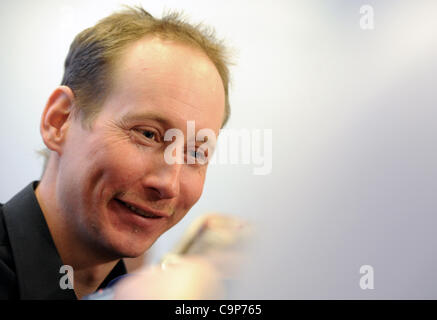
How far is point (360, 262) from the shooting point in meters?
1.06

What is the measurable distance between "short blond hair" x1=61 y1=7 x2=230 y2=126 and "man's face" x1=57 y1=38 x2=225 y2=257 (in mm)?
23

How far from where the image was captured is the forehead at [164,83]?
2.26 feet

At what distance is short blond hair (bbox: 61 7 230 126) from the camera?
73cm

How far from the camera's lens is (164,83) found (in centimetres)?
69

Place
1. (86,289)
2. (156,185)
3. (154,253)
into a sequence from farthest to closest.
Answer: (154,253)
(86,289)
(156,185)

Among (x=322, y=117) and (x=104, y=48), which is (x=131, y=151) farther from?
(x=322, y=117)

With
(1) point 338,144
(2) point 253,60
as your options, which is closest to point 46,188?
(2) point 253,60

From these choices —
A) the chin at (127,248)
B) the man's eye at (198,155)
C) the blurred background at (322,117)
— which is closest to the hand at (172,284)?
the chin at (127,248)

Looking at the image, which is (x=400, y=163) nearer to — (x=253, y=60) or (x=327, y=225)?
(x=327, y=225)

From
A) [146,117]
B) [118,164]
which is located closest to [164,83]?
[146,117]

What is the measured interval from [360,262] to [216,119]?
0.63 metres
